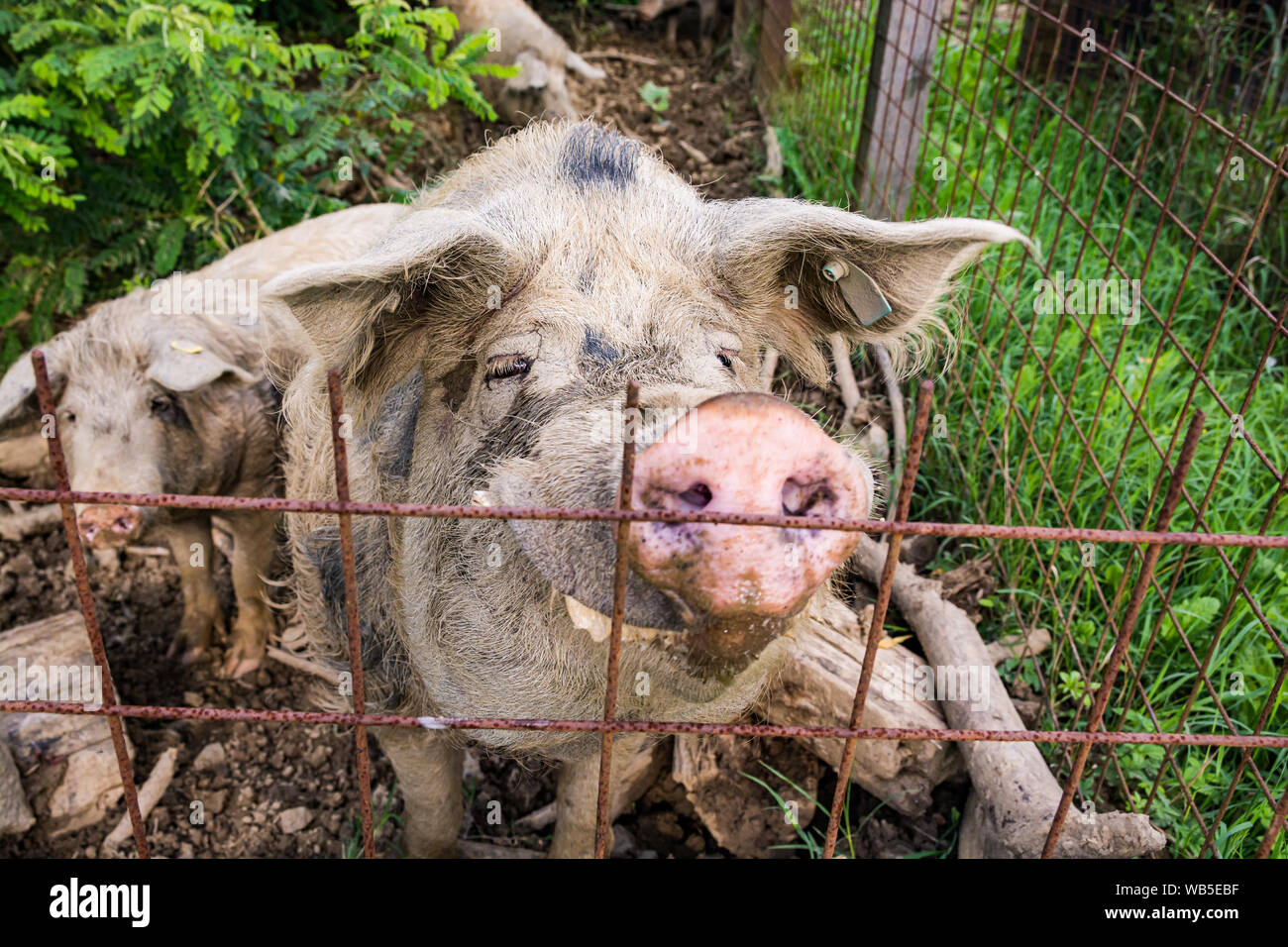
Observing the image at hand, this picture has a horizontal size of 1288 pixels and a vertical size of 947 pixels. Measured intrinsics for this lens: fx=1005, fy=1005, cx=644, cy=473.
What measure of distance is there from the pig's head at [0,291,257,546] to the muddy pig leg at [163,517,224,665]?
0.17 m

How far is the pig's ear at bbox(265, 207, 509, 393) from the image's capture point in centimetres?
193

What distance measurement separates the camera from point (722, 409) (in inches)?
60.8

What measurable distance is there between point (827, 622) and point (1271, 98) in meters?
4.46

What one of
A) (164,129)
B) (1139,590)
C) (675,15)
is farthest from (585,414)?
(675,15)

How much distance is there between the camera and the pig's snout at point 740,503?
1.55 meters

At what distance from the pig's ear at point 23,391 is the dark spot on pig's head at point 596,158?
2208 millimetres

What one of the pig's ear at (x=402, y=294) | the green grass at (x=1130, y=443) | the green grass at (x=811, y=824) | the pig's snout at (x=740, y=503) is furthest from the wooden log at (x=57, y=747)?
the green grass at (x=1130, y=443)

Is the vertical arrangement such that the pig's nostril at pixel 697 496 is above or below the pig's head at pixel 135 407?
above

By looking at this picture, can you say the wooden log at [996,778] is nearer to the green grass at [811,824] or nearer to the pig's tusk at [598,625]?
the green grass at [811,824]

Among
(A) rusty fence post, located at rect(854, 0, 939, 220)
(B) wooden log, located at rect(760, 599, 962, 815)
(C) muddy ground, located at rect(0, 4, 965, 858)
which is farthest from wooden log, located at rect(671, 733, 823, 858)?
(A) rusty fence post, located at rect(854, 0, 939, 220)

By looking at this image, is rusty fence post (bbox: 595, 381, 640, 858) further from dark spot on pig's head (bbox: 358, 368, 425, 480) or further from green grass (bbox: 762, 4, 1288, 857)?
green grass (bbox: 762, 4, 1288, 857)

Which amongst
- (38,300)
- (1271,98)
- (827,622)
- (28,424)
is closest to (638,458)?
(827,622)

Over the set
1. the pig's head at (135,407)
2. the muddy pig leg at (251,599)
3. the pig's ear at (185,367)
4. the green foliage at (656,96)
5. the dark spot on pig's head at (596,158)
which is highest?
the dark spot on pig's head at (596,158)
